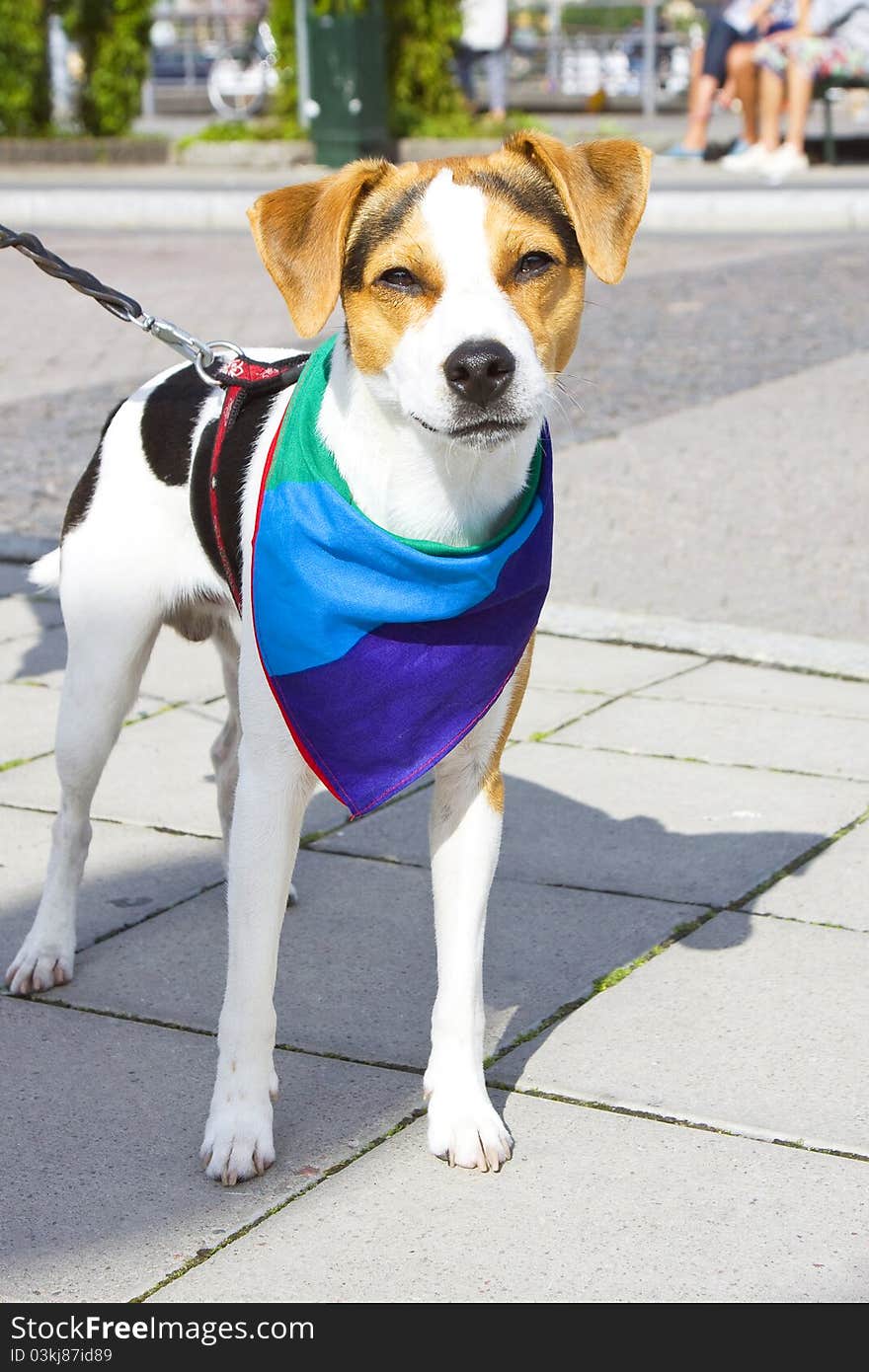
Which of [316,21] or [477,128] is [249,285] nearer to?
[316,21]

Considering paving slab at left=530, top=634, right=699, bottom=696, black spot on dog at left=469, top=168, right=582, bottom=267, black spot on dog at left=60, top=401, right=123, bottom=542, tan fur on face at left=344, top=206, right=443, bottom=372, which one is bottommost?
paving slab at left=530, top=634, right=699, bottom=696

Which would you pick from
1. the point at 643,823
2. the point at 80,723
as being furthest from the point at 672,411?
the point at 80,723

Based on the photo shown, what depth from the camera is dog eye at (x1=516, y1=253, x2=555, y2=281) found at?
3019 mm

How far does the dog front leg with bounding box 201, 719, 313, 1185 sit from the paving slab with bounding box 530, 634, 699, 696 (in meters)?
2.58

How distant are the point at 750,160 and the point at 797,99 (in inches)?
52.0

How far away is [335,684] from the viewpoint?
323cm

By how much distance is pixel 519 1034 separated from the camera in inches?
143

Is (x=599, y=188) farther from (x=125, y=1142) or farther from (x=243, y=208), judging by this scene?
(x=243, y=208)

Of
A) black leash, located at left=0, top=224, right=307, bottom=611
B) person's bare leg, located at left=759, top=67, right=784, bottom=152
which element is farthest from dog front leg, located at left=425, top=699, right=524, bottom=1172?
person's bare leg, located at left=759, top=67, right=784, bottom=152

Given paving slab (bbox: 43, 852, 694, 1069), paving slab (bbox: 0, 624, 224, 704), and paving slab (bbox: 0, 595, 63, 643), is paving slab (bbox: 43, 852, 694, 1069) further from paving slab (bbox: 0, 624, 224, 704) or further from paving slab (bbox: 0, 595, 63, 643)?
paving slab (bbox: 0, 595, 63, 643)

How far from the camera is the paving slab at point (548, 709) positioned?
5.37 metres

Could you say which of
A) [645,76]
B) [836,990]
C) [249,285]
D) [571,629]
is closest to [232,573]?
[836,990]

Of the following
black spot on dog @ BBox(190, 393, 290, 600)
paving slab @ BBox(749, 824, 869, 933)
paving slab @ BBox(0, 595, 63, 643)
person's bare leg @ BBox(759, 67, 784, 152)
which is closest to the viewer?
black spot on dog @ BBox(190, 393, 290, 600)

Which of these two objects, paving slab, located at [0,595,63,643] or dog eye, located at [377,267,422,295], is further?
paving slab, located at [0,595,63,643]
